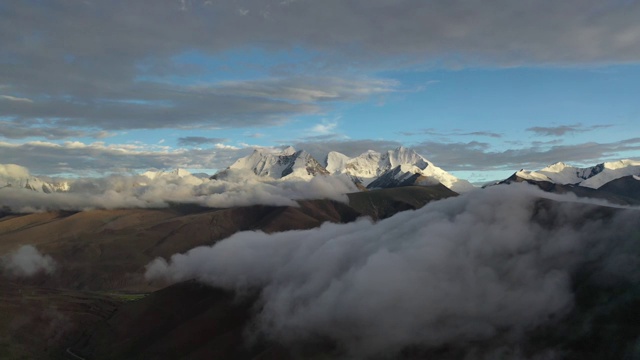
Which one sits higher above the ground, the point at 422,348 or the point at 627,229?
the point at 627,229

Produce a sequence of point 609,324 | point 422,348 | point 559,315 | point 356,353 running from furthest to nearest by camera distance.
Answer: point 356,353, point 422,348, point 559,315, point 609,324

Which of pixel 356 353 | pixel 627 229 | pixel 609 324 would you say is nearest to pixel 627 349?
pixel 609 324

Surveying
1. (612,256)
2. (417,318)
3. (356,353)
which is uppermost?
(612,256)

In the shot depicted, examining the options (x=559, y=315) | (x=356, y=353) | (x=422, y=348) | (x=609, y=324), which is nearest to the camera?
(x=609, y=324)

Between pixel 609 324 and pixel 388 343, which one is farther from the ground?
pixel 609 324

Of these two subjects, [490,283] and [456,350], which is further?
[490,283]

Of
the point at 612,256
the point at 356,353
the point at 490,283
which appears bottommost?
the point at 356,353

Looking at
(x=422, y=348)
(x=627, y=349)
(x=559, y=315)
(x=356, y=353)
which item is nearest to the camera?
(x=627, y=349)

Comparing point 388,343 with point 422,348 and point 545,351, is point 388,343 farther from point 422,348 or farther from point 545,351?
point 545,351

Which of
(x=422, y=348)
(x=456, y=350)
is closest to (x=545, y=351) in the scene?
(x=456, y=350)
